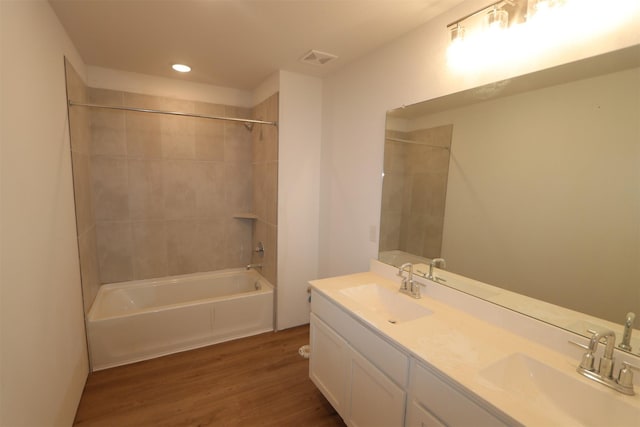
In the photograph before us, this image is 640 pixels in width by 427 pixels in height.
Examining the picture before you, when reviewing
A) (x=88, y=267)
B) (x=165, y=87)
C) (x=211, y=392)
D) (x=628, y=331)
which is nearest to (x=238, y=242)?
(x=88, y=267)

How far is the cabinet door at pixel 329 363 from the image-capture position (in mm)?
1685

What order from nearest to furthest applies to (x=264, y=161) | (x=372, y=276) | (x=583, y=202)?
(x=583, y=202) → (x=372, y=276) → (x=264, y=161)

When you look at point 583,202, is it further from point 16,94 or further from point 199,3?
point 16,94

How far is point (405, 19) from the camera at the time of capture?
1.75 m

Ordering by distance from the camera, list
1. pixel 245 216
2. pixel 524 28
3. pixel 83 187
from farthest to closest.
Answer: pixel 245 216, pixel 83 187, pixel 524 28

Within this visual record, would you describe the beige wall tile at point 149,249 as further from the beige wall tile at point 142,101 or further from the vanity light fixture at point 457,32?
the vanity light fixture at point 457,32

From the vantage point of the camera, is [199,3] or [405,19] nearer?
[199,3]

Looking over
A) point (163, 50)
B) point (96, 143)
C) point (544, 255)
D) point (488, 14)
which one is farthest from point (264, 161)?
point (544, 255)

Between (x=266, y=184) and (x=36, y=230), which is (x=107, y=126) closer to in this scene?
(x=266, y=184)

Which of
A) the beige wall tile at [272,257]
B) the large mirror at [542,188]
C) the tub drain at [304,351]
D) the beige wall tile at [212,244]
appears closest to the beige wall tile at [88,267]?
the beige wall tile at [212,244]

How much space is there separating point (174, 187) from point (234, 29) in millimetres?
1814

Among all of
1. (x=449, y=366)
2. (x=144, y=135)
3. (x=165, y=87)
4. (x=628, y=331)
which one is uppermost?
(x=165, y=87)

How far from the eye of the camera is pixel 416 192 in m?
1.93

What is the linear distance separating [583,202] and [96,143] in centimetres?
362
